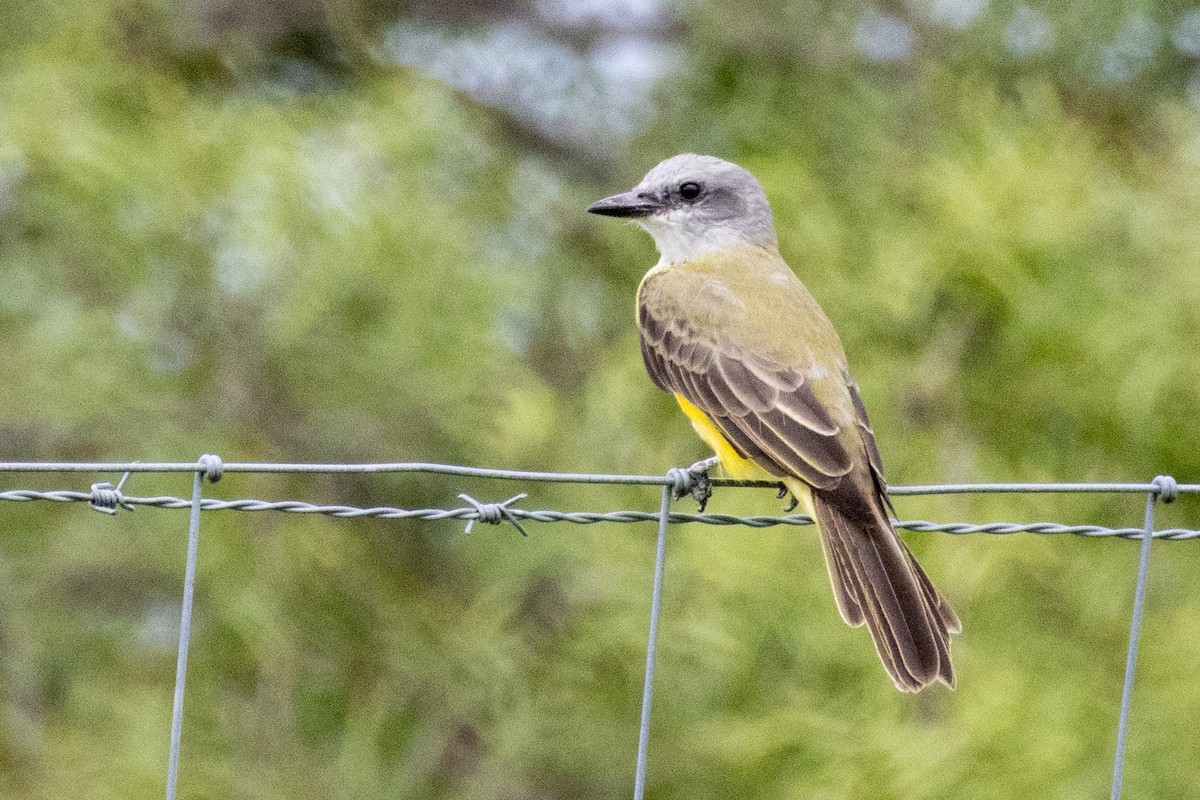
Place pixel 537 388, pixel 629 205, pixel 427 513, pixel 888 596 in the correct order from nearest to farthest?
pixel 427 513
pixel 888 596
pixel 629 205
pixel 537 388

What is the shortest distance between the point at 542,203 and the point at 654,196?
1749 millimetres

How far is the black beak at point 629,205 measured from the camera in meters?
4.60

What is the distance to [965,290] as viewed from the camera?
4.57 m

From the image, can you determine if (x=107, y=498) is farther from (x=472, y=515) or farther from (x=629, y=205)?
(x=629, y=205)

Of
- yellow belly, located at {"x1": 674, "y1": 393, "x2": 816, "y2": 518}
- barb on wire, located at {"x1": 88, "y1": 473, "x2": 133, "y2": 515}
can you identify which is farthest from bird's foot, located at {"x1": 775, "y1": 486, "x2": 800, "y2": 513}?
barb on wire, located at {"x1": 88, "y1": 473, "x2": 133, "y2": 515}

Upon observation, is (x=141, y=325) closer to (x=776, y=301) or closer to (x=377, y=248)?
(x=377, y=248)

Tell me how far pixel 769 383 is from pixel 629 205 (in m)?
0.98

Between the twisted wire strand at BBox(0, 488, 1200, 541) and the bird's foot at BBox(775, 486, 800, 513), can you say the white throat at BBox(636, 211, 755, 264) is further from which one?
the twisted wire strand at BBox(0, 488, 1200, 541)

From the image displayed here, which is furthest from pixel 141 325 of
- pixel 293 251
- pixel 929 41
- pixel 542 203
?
pixel 929 41

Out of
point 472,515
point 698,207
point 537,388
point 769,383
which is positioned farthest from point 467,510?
point 537,388

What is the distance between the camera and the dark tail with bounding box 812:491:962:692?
332 centimetres

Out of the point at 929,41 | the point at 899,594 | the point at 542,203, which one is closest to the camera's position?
the point at 899,594

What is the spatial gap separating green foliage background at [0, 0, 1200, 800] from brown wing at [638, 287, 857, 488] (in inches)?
23.7

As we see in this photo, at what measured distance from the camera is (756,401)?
388cm
